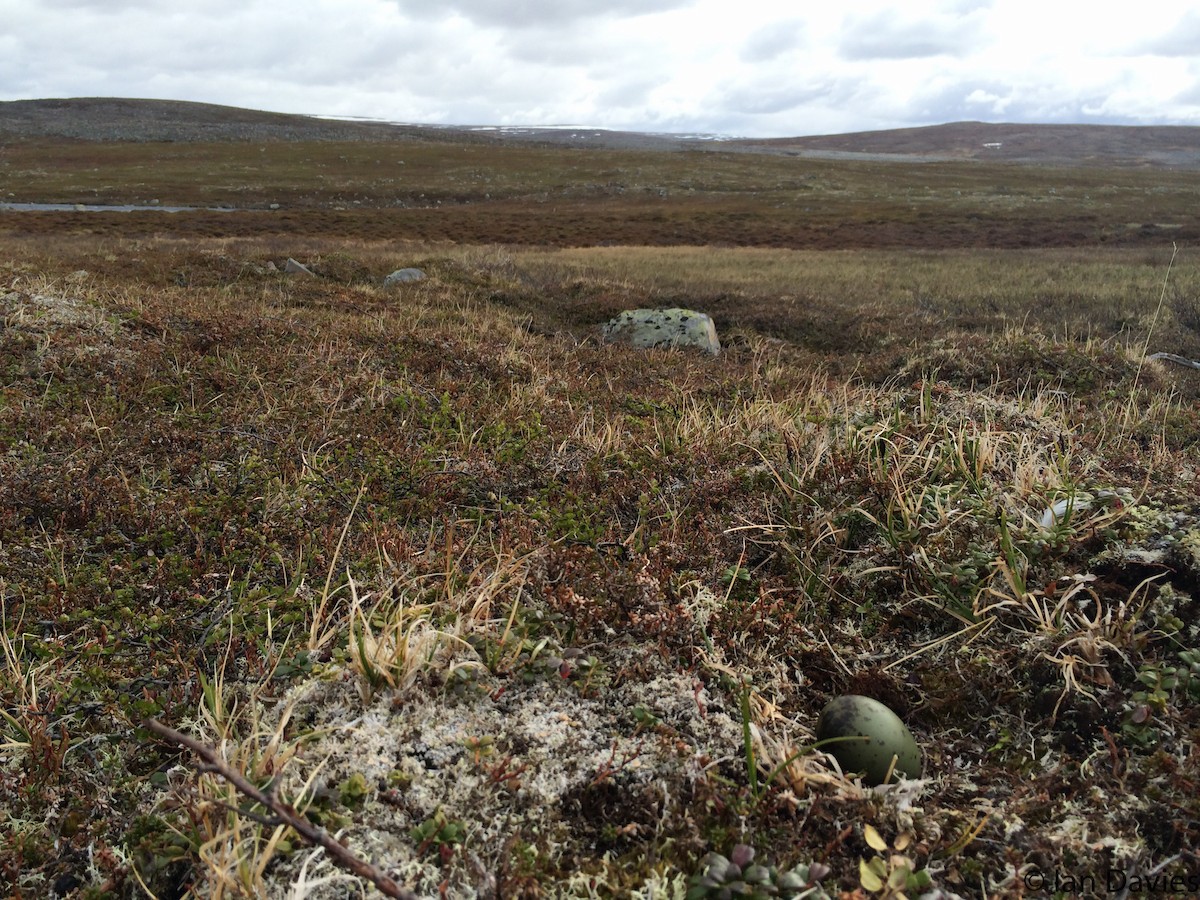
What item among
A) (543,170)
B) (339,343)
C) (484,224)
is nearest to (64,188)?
(484,224)

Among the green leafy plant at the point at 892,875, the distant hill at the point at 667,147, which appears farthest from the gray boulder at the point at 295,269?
the distant hill at the point at 667,147

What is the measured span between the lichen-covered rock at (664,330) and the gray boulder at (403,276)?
512 cm

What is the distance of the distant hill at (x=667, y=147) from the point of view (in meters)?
99.1

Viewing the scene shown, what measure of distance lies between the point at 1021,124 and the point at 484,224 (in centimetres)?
18924

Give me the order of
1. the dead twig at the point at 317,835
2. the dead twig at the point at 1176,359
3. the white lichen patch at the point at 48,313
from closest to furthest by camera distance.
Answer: the dead twig at the point at 317,835 → the white lichen patch at the point at 48,313 → the dead twig at the point at 1176,359

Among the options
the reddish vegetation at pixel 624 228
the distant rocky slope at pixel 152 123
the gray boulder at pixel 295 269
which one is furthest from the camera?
the distant rocky slope at pixel 152 123

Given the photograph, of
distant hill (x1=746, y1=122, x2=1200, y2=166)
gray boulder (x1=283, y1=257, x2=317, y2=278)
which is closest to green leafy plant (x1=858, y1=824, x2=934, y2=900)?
gray boulder (x1=283, y1=257, x2=317, y2=278)

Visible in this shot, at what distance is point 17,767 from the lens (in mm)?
2500

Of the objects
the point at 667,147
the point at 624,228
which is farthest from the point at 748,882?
the point at 667,147

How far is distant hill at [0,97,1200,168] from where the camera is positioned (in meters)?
99.1

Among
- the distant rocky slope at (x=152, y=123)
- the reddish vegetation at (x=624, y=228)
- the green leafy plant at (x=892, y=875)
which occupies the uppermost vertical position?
the distant rocky slope at (x=152, y=123)

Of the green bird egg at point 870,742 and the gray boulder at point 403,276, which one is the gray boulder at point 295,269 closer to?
the gray boulder at point 403,276

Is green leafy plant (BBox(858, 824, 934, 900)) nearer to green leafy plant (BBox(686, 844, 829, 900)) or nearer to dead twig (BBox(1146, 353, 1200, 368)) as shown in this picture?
green leafy plant (BBox(686, 844, 829, 900))

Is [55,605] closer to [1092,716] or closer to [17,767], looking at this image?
[17,767]
